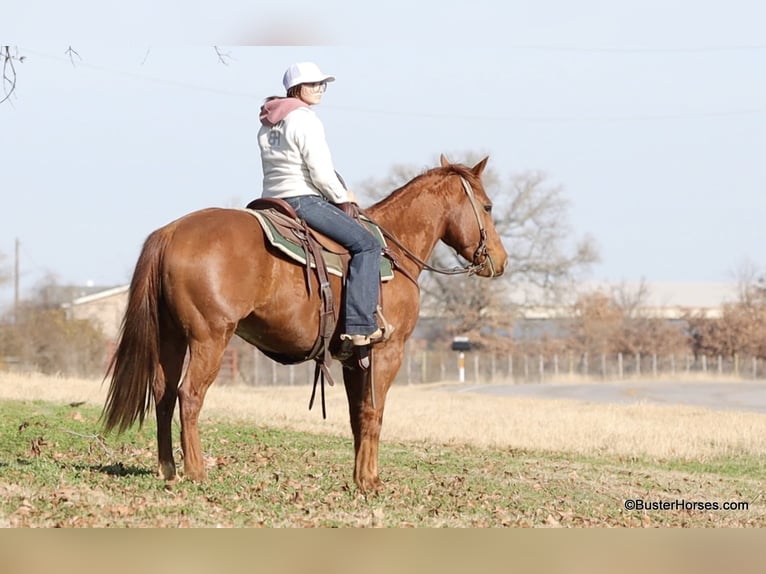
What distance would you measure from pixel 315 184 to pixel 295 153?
314 millimetres

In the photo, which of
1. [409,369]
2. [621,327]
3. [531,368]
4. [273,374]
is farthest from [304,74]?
[621,327]

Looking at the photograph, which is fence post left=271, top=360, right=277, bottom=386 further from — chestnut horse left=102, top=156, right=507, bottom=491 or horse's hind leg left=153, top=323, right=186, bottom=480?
horse's hind leg left=153, top=323, right=186, bottom=480

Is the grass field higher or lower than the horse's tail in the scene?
lower

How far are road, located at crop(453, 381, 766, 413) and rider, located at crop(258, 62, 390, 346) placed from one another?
26.0m

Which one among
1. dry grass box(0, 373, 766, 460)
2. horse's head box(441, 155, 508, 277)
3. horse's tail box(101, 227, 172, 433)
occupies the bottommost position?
dry grass box(0, 373, 766, 460)

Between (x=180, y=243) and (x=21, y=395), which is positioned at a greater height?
(x=180, y=243)

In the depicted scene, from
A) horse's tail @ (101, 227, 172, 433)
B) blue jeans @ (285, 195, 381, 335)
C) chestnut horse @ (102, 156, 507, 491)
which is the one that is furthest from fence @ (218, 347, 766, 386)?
horse's tail @ (101, 227, 172, 433)

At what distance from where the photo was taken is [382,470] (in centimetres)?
1255

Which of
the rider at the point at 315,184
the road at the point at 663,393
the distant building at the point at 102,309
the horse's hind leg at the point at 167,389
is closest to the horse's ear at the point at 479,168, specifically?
the rider at the point at 315,184

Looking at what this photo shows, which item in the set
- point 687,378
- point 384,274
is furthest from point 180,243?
point 687,378

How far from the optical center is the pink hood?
951 cm

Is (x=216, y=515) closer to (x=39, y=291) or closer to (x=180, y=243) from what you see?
(x=180, y=243)

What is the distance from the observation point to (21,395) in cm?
1948

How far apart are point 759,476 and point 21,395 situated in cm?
1222
